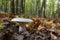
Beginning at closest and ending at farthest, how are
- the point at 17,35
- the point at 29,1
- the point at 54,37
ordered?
the point at 54,37 → the point at 17,35 → the point at 29,1

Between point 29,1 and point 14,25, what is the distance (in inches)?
800

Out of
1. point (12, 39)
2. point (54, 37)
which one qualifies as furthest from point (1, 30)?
point (54, 37)

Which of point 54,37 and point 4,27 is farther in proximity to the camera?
point 4,27

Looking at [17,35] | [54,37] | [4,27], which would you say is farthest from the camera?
[4,27]

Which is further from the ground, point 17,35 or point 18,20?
point 18,20

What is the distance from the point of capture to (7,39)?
221cm

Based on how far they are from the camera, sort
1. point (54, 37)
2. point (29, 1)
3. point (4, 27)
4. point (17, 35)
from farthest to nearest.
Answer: point (29, 1)
point (4, 27)
point (17, 35)
point (54, 37)

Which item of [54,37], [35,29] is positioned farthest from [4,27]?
[54,37]

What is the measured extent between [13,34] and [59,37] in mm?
704

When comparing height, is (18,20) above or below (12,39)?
above

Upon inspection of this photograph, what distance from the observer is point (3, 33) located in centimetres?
222

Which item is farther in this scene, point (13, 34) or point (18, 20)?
point (18, 20)

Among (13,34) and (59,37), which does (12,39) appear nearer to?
(13,34)

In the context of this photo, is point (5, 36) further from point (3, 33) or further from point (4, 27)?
point (4, 27)
